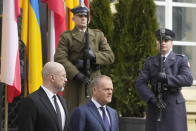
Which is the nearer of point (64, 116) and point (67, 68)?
point (64, 116)

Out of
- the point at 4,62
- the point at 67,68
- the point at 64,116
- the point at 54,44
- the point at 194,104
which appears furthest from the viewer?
the point at 194,104

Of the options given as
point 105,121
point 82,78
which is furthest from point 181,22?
point 105,121

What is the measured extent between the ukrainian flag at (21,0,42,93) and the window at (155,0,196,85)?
10.1 ft

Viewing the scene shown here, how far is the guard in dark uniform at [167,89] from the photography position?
655cm

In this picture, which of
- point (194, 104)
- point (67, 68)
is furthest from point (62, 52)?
point (194, 104)

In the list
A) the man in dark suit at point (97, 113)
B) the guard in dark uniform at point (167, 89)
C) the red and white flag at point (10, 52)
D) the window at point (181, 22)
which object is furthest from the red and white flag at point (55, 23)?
the man in dark suit at point (97, 113)

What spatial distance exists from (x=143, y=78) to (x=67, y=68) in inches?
39.2

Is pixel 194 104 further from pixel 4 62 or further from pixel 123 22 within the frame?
pixel 4 62

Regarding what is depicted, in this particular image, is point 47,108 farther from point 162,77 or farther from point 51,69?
point 162,77

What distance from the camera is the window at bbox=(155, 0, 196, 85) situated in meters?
9.88

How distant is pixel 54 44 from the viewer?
763cm

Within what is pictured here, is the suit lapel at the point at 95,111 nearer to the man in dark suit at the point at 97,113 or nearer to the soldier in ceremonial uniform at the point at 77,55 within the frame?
the man in dark suit at the point at 97,113

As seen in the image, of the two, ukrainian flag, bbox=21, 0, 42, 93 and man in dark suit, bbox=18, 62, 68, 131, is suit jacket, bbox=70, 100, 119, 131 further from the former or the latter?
ukrainian flag, bbox=21, 0, 42, 93

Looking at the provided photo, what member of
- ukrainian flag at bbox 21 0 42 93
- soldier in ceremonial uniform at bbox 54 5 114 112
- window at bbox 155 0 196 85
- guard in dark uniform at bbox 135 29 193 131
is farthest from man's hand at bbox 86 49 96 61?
window at bbox 155 0 196 85
